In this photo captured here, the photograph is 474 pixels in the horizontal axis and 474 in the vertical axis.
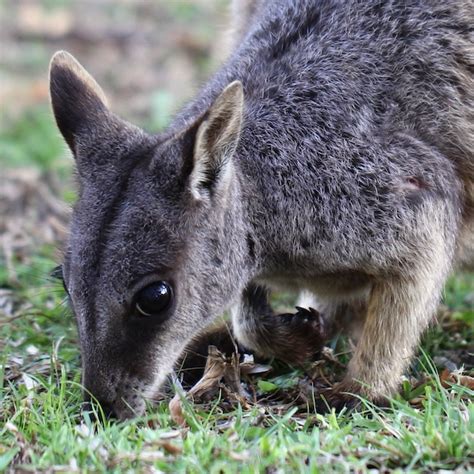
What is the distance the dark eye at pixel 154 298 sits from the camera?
14.4ft

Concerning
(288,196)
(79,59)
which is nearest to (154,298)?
(288,196)

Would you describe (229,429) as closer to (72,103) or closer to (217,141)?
(217,141)

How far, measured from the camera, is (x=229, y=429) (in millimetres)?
4250

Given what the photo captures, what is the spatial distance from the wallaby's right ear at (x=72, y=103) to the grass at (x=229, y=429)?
114 cm

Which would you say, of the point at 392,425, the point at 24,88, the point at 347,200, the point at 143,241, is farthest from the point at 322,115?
the point at 24,88

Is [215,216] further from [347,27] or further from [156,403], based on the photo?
[347,27]

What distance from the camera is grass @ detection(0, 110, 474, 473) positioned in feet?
12.7

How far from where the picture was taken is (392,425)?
433cm

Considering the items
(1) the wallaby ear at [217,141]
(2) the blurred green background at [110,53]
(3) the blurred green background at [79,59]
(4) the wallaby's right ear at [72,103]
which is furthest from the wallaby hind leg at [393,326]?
(2) the blurred green background at [110,53]

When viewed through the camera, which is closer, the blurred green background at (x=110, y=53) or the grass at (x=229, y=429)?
the grass at (x=229, y=429)

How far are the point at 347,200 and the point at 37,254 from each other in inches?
119

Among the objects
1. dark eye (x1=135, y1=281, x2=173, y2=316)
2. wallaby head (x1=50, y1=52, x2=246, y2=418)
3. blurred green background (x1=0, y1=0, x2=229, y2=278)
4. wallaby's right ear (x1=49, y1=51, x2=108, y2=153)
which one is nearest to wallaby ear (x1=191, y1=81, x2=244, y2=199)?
wallaby head (x1=50, y1=52, x2=246, y2=418)

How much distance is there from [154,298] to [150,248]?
0.70ft

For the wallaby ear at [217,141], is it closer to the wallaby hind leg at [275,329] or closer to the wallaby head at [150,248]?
the wallaby head at [150,248]
